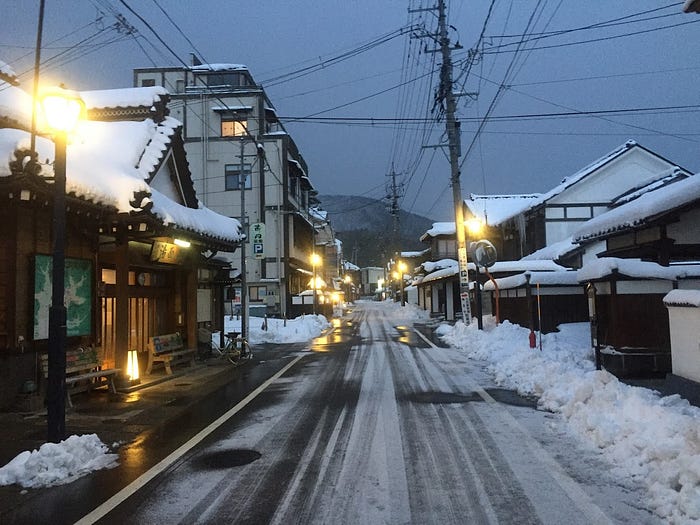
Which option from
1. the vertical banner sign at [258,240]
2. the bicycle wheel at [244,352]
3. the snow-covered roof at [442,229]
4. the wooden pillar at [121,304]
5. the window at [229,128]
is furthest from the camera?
the snow-covered roof at [442,229]

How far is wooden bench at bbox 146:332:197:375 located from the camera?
1284cm

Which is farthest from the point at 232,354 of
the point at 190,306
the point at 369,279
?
the point at 369,279

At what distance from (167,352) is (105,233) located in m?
4.04

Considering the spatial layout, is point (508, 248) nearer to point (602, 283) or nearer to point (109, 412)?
point (602, 283)

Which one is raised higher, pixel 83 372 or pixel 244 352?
pixel 83 372

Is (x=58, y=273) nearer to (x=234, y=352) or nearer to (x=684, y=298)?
(x=684, y=298)

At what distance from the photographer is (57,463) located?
19.2 ft

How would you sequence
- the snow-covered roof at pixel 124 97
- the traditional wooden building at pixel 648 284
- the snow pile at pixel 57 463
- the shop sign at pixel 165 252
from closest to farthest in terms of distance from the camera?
the snow pile at pixel 57 463
the traditional wooden building at pixel 648 284
the shop sign at pixel 165 252
the snow-covered roof at pixel 124 97

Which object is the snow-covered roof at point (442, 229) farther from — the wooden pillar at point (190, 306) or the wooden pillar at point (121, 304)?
the wooden pillar at point (121, 304)

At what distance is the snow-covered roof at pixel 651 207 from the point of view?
10305 millimetres

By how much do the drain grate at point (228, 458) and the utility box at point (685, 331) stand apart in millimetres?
6441

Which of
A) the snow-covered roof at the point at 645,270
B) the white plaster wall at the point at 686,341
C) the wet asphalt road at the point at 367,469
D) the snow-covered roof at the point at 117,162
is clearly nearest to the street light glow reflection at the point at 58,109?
the snow-covered roof at the point at 117,162

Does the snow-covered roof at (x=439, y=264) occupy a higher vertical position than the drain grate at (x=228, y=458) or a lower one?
higher

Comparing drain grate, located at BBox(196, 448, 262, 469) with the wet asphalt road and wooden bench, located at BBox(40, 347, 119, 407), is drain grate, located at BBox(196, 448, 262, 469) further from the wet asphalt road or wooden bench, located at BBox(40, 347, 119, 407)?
wooden bench, located at BBox(40, 347, 119, 407)
